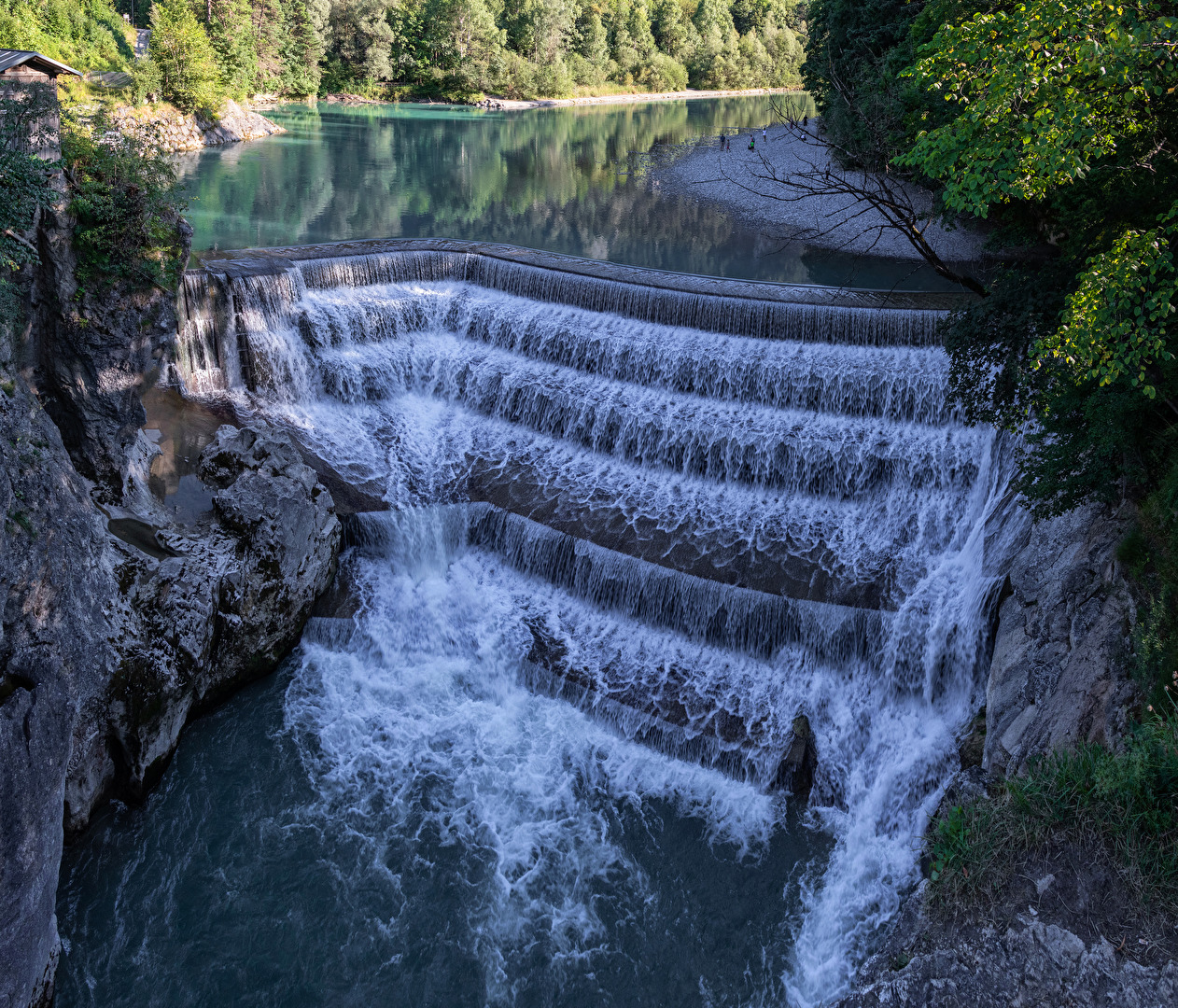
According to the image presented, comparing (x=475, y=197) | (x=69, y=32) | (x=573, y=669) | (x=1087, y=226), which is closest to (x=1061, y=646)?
(x=1087, y=226)

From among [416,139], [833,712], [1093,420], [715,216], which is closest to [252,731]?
[833,712]

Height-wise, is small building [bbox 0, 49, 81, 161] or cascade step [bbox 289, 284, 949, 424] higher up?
small building [bbox 0, 49, 81, 161]

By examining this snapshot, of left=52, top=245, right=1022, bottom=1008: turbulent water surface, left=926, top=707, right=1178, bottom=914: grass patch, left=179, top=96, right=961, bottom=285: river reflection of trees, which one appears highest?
left=179, top=96, right=961, bottom=285: river reflection of trees

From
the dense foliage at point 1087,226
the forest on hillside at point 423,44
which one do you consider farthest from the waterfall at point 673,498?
the forest on hillside at point 423,44

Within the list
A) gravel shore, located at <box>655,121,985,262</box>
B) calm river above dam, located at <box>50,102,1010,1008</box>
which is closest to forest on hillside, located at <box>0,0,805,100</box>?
gravel shore, located at <box>655,121,985,262</box>

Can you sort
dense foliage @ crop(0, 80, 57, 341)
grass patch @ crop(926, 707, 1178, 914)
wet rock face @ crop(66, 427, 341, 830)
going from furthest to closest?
1. wet rock face @ crop(66, 427, 341, 830)
2. dense foliage @ crop(0, 80, 57, 341)
3. grass patch @ crop(926, 707, 1178, 914)

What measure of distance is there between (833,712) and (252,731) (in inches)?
250

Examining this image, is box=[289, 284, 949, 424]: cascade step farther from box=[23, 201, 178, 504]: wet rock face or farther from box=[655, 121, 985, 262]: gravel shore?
box=[23, 201, 178, 504]: wet rock face

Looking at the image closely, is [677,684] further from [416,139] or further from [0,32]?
[416,139]

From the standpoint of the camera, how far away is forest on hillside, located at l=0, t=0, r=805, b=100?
32.3 m

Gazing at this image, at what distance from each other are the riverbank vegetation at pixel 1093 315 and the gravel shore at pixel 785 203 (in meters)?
4.51

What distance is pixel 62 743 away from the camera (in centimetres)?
607

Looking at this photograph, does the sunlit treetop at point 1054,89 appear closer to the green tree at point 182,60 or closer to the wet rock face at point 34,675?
the wet rock face at point 34,675

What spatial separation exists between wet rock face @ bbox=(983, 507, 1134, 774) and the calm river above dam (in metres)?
0.98
